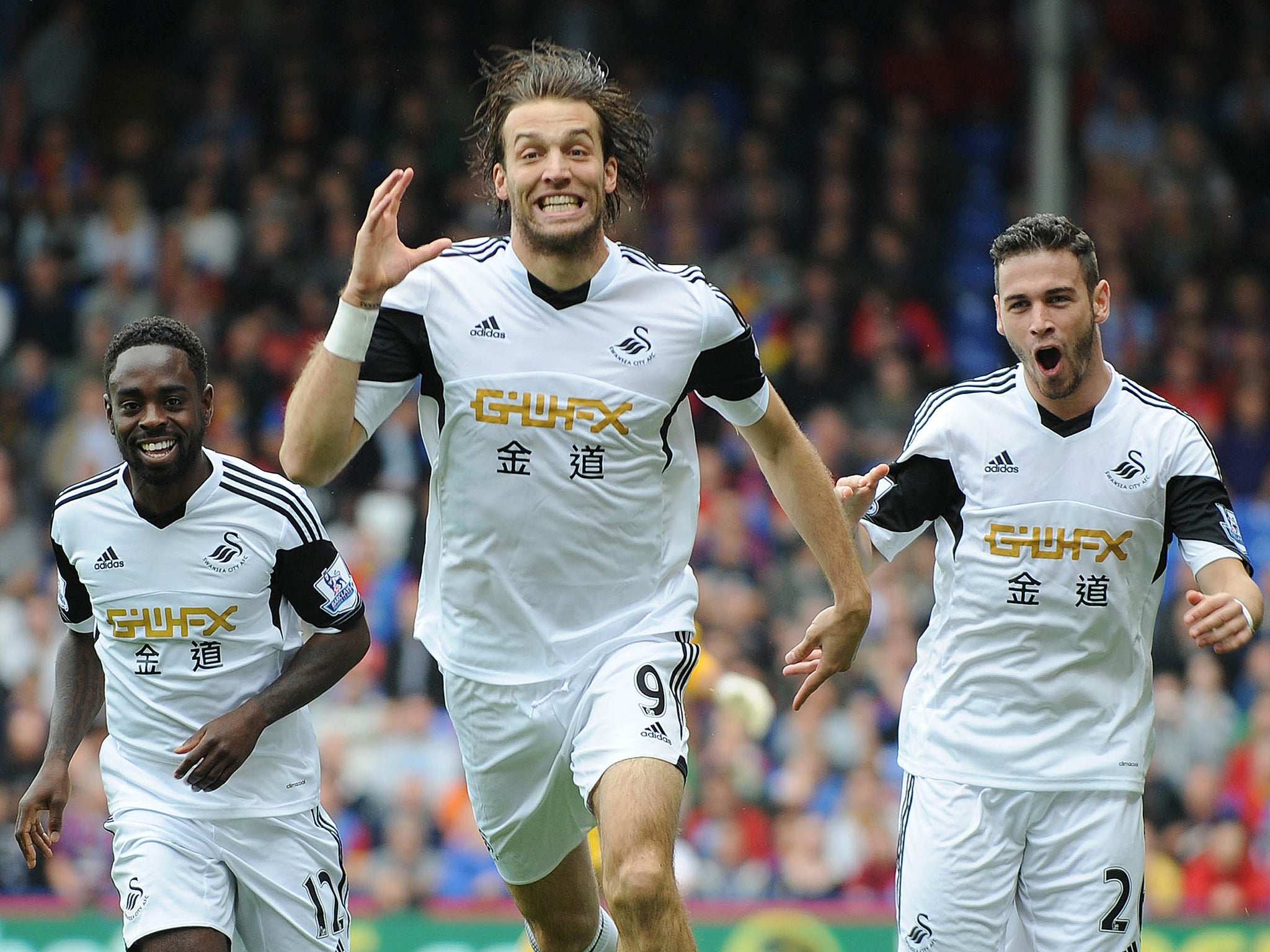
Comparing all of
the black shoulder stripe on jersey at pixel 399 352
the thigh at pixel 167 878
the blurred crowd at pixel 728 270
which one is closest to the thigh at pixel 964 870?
the black shoulder stripe on jersey at pixel 399 352

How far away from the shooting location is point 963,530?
6004 mm

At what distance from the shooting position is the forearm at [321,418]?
5.15 metres

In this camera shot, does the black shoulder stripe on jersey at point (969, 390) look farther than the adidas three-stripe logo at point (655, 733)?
Yes

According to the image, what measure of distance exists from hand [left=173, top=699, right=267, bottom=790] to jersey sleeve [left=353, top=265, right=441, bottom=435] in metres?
0.97

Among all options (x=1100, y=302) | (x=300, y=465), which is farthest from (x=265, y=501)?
(x=1100, y=302)

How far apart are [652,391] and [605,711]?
99 cm

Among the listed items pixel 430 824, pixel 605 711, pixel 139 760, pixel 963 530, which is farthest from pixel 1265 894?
pixel 139 760

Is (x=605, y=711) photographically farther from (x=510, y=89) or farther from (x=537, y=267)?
(x=510, y=89)

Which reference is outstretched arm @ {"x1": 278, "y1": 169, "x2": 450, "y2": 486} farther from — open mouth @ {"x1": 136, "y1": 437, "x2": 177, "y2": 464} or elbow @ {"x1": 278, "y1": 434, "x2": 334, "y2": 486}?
open mouth @ {"x1": 136, "y1": 437, "x2": 177, "y2": 464}

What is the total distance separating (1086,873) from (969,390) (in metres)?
1.64

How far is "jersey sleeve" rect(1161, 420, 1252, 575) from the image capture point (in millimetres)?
5684

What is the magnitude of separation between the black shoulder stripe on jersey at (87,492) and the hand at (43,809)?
2.75 ft

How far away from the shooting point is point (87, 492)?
19.1 feet

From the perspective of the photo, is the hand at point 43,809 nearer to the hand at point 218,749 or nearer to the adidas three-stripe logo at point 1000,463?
the hand at point 218,749
